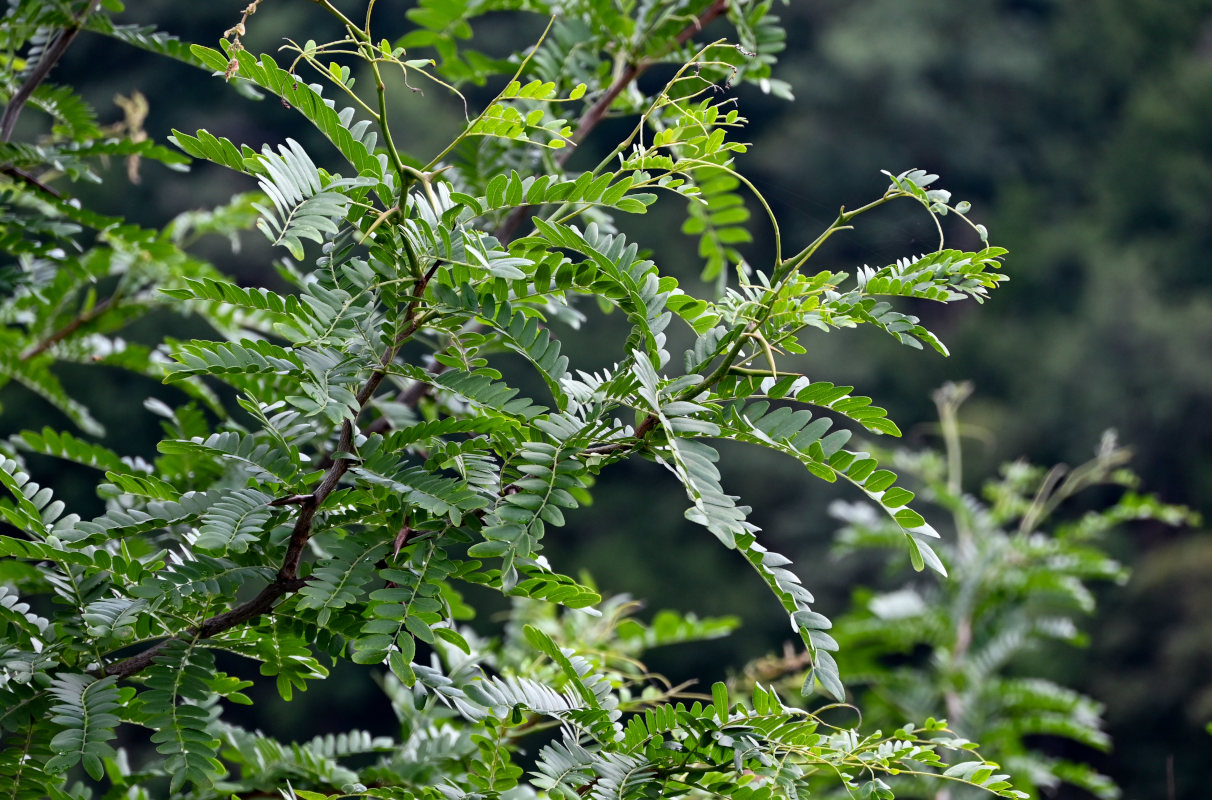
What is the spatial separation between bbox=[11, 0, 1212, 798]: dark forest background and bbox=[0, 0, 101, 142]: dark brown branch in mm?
10291

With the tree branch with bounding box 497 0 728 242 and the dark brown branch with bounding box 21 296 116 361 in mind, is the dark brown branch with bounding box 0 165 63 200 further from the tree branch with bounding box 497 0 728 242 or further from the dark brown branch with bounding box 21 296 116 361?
the tree branch with bounding box 497 0 728 242

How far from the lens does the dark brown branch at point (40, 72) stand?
3.97 ft

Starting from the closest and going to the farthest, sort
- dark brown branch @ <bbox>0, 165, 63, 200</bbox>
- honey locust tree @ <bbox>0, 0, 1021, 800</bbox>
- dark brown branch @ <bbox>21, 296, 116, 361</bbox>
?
honey locust tree @ <bbox>0, 0, 1021, 800</bbox>, dark brown branch @ <bbox>0, 165, 63, 200</bbox>, dark brown branch @ <bbox>21, 296, 116, 361</bbox>

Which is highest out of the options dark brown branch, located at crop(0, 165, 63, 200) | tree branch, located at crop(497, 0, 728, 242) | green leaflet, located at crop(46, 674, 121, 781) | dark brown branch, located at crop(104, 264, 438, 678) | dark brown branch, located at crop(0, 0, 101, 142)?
tree branch, located at crop(497, 0, 728, 242)

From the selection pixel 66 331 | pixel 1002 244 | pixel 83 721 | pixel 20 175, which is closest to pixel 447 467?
pixel 83 721

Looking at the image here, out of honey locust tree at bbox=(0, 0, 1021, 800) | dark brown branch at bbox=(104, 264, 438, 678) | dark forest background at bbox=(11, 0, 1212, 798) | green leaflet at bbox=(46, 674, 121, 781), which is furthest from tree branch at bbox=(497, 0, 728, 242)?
dark forest background at bbox=(11, 0, 1212, 798)

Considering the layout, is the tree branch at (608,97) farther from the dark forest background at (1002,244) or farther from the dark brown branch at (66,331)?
the dark forest background at (1002,244)

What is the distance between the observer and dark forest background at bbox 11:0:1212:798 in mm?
11648

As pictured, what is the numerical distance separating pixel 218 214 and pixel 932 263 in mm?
1392

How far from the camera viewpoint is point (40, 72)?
1.22 metres

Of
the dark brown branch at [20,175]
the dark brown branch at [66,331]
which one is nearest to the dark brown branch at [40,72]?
the dark brown branch at [20,175]

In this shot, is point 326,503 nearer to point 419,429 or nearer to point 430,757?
point 419,429

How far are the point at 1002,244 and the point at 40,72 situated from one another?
35.2 feet

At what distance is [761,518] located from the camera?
1356 centimetres
